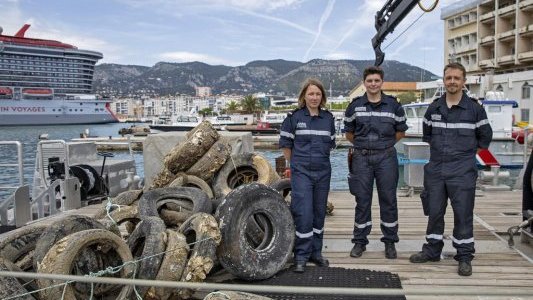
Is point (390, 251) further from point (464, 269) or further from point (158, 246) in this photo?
point (158, 246)

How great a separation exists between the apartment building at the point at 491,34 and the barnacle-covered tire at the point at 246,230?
4642 cm

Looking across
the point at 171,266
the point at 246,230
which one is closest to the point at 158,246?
the point at 171,266

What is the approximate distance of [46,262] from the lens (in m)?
3.07

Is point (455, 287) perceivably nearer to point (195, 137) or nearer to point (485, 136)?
point (485, 136)

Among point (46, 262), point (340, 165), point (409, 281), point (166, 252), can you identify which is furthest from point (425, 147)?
point (340, 165)

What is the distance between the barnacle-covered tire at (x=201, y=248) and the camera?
137 inches

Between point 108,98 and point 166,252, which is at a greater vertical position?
point 108,98

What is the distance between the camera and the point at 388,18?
38.2ft

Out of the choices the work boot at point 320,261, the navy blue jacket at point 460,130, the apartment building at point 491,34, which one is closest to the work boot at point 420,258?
the work boot at point 320,261

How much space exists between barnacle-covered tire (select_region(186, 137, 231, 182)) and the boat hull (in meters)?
105

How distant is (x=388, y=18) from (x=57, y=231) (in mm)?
10112

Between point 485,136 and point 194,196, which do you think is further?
point 194,196

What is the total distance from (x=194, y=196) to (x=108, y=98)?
4566 inches

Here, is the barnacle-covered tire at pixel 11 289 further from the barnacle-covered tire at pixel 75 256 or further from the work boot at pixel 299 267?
the work boot at pixel 299 267
